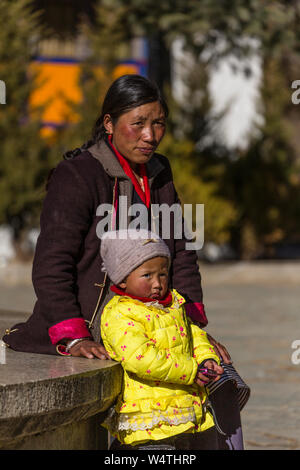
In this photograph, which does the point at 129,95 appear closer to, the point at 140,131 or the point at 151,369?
the point at 140,131

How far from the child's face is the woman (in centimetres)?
18

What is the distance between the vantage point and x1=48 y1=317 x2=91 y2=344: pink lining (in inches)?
108

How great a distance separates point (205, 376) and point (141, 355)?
0.84 ft

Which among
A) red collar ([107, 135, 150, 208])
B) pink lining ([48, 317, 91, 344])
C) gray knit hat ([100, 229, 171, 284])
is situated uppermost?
red collar ([107, 135, 150, 208])

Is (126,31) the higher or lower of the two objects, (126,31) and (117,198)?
the higher

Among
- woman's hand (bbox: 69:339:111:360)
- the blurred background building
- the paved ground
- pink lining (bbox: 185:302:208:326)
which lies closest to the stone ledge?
woman's hand (bbox: 69:339:111:360)

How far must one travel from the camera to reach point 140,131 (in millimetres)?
2955

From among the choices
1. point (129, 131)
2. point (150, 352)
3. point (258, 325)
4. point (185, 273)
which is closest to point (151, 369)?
point (150, 352)

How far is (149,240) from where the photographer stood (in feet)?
8.99

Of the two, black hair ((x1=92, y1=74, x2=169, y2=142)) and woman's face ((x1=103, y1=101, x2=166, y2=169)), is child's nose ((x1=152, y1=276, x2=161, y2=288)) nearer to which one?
woman's face ((x1=103, y1=101, x2=166, y2=169))

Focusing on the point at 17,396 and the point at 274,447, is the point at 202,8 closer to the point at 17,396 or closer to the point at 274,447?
the point at 274,447

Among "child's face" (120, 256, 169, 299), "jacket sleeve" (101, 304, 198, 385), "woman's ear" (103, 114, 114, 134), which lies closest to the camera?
"jacket sleeve" (101, 304, 198, 385)

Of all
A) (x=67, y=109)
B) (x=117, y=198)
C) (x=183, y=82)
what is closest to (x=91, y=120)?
(x=67, y=109)

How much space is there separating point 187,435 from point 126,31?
47.0 ft
